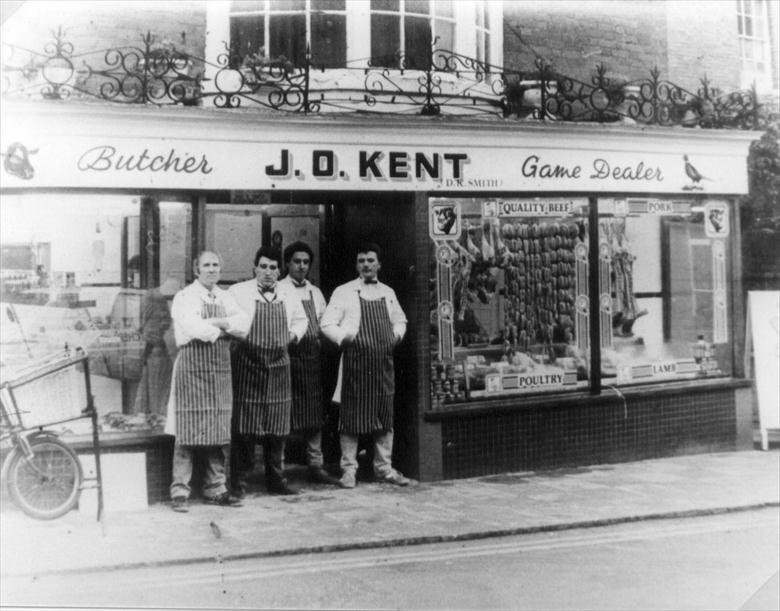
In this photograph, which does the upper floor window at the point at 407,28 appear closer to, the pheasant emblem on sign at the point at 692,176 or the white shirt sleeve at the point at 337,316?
the white shirt sleeve at the point at 337,316

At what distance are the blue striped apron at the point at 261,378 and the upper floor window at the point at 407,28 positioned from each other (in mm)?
2736

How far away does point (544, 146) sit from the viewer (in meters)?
9.22

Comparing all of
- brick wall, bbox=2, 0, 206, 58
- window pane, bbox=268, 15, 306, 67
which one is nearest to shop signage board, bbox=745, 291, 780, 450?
window pane, bbox=268, 15, 306, 67

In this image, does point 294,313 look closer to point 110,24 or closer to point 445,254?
point 445,254

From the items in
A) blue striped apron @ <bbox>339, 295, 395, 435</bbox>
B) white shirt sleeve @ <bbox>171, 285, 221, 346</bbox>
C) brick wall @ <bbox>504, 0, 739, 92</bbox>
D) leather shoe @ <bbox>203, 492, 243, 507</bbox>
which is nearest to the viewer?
white shirt sleeve @ <bbox>171, 285, 221, 346</bbox>

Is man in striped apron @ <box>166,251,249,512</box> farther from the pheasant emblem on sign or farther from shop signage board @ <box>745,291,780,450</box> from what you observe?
shop signage board @ <box>745,291,780,450</box>

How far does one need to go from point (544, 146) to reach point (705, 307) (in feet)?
9.16

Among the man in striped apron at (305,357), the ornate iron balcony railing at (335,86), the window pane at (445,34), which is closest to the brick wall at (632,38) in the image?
the ornate iron balcony railing at (335,86)

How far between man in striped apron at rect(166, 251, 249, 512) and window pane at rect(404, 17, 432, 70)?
9.35ft

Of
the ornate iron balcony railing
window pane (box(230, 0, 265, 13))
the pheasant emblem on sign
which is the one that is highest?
window pane (box(230, 0, 265, 13))

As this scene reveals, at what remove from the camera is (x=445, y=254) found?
29.7ft

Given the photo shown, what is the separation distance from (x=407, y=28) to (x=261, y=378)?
360cm

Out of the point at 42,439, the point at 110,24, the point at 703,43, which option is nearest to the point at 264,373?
the point at 42,439

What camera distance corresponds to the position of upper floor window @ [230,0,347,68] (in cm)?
911
